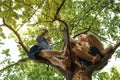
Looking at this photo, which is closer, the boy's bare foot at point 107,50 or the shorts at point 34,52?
the boy's bare foot at point 107,50

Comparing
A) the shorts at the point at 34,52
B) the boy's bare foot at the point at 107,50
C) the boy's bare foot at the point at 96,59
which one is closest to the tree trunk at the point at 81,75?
the boy's bare foot at the point at 96,59

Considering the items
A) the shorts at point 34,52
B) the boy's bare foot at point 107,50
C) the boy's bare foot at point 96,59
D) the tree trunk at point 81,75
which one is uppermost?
the boy's bare foot at point 107,50

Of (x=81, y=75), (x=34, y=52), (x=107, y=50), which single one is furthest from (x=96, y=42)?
(x=34, y=52)

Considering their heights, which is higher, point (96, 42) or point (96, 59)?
point (96, 42)

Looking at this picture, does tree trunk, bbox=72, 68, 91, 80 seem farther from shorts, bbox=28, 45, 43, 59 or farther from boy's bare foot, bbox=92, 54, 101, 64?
shorts, bbox=28, 45, 43, 59

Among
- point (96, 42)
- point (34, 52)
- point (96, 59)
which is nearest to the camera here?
point (96, 59)

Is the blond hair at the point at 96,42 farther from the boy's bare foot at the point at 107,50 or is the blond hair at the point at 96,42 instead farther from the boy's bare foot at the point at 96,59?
the boy's bare foot at the point at 96,59

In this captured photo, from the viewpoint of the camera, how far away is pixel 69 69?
17.7 ft

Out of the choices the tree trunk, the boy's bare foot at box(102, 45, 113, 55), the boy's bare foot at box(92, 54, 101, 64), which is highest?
the boy's bare foot at box(102, 45, 113, 55)

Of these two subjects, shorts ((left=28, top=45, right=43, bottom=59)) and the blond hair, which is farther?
shorts ((left=28, top=45, right=43, bottom=59))

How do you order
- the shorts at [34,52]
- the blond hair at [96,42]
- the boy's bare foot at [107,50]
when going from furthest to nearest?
the shorts at [34,52]
the blond hair at [96,42]
the boy's bare foot at [107,50]

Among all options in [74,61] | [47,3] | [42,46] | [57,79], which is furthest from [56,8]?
[57,79]

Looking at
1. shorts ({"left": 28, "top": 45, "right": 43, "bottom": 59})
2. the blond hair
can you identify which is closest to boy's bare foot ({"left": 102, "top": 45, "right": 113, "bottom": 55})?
the blond hair

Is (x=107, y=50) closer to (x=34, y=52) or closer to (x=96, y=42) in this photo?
(x=96, y=42)
